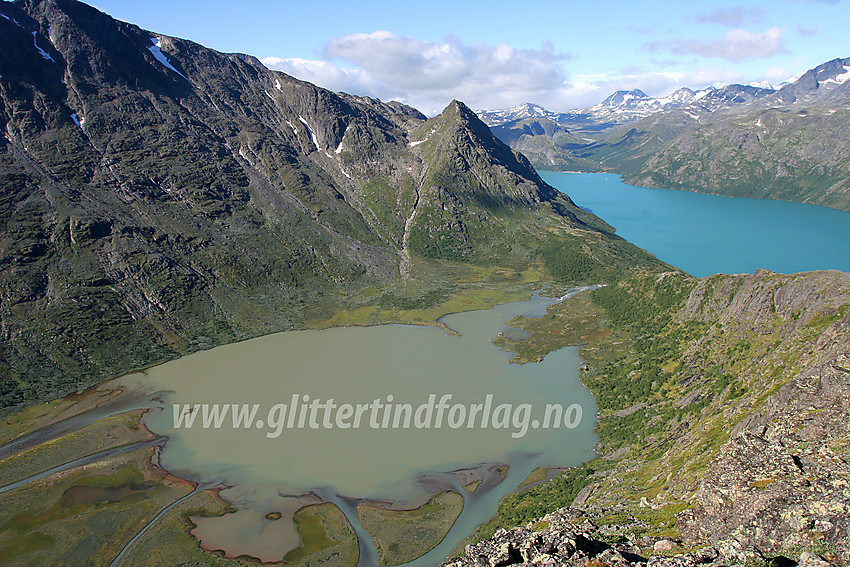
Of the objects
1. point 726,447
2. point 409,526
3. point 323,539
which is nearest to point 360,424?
point 409,526

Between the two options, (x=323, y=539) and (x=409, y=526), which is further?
(x=409, y=526)

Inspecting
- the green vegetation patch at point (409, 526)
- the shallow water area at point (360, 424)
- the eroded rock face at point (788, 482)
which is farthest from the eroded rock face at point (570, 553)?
the shallow water area at point (360, 424)

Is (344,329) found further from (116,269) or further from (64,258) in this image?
(64,258)

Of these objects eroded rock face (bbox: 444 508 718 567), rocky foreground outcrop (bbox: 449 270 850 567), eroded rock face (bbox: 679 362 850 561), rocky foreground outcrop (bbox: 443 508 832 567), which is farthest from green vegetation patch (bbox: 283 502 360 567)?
eroded rock face (bbox: 679 362 850 561)

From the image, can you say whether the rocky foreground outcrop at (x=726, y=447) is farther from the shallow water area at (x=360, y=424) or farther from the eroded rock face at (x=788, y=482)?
the shallow water area at (x=360, y=424)

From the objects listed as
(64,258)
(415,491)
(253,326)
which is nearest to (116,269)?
(64,258)

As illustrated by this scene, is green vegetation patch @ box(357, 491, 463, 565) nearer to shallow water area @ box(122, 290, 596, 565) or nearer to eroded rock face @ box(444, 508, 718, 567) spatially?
shallow water area @ box(122, 290, 596, 565)

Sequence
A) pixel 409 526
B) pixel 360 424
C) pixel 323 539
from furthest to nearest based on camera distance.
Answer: pixel 360 424, pixel 409 526, pixel 323 539

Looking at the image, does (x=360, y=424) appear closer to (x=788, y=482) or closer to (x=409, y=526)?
(x=409, y=526)

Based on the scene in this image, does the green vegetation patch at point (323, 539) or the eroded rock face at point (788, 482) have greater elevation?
the eroded rock face at point (788, 482)
